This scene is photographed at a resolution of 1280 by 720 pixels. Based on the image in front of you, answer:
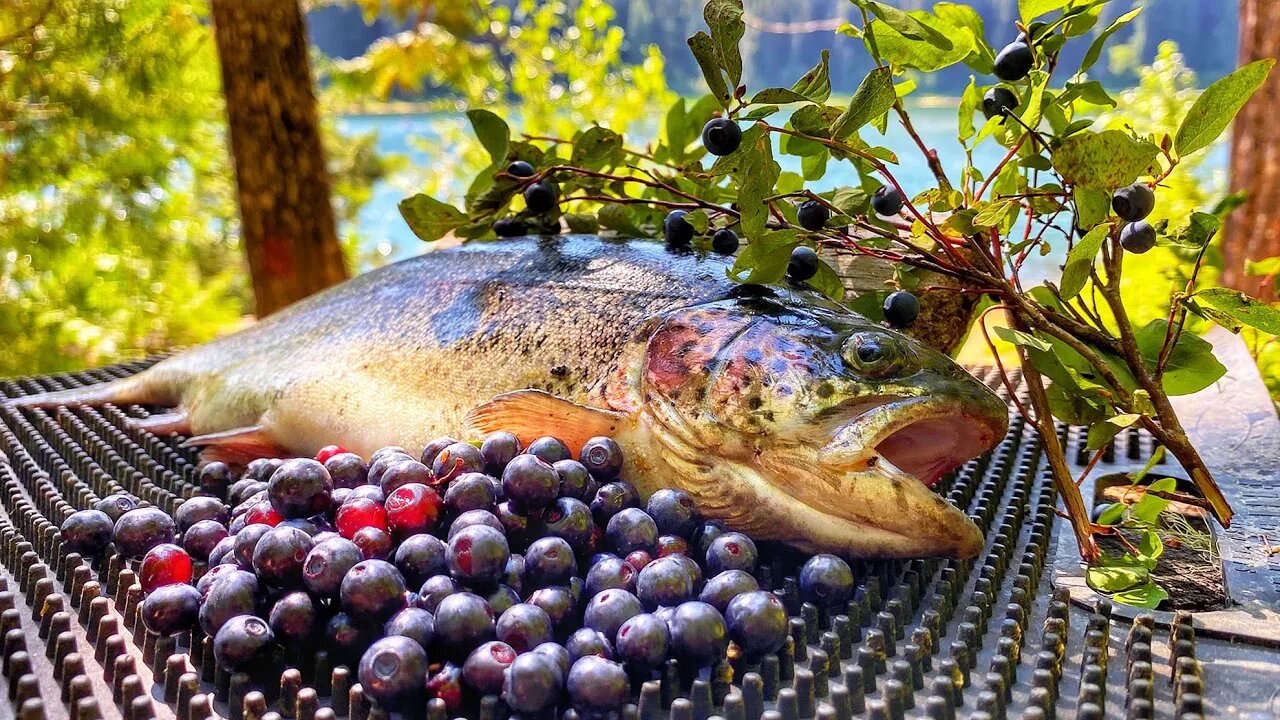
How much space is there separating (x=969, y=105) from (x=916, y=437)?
52 centimetres

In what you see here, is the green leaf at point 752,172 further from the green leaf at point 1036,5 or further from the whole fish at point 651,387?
the green leaf at point 1036,5

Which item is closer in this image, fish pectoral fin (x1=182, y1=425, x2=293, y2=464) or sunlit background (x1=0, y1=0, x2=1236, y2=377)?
fish pectoral fin (x1=182, y1=425, x2=293, y2=464)

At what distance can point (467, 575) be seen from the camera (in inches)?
37.3

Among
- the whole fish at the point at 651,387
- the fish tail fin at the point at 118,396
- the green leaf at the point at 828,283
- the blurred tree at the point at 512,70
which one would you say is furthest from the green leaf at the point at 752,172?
the blurred tree at the point at 512,70

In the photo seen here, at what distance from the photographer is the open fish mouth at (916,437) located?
1.09m

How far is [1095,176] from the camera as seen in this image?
109 cm

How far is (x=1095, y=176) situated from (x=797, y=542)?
1.80 ft

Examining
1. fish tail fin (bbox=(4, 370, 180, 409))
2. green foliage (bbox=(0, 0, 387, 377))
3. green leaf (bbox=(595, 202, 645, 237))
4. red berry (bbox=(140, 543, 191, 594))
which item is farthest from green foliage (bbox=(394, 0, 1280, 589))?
green foliage (bbox=(0, 0, 387, 377))

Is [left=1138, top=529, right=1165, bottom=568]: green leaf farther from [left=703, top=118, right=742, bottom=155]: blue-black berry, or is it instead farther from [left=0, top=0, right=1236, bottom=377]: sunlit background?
[left=0, top=0, right=1236, bottom=377]: sunlit background

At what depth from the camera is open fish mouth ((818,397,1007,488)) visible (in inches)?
43.1

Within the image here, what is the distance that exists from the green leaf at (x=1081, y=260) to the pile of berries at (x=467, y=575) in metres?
0.46

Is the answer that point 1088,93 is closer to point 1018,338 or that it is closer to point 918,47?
point 918,47

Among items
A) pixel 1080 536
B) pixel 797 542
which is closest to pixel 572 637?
pixel 797 542

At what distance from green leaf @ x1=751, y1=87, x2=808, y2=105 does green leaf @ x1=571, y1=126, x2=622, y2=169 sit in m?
0.54
